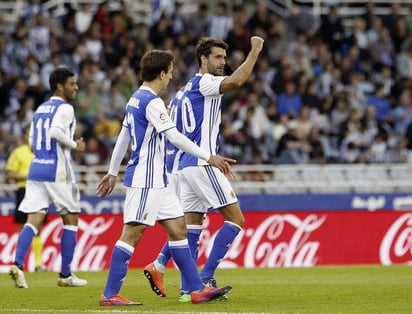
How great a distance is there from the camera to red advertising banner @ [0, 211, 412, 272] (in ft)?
63.1

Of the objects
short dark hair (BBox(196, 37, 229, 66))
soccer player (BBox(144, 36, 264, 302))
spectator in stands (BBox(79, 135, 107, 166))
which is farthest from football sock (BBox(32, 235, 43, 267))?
short dark hair (BBox(196, 37, 229, 66))

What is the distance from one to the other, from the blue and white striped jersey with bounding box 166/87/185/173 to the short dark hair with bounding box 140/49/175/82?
1048 mm

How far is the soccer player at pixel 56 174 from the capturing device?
13.9 metres

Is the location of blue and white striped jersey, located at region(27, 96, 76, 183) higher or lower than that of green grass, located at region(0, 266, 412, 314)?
higher

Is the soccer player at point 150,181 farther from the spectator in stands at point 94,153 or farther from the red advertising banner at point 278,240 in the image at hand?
the spectator in stands at point 94,153

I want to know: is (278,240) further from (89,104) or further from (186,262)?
(186,262)

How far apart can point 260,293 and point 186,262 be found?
185 cm

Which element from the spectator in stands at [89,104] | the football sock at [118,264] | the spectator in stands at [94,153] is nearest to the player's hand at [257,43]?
the football sock at [118,264]

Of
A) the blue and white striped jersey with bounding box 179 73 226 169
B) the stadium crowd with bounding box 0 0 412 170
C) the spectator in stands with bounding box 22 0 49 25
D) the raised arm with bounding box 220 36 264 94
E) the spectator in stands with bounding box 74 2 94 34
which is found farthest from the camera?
the spectator in stands with bounding box 74 2 94 34

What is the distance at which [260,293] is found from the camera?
40.9 feet

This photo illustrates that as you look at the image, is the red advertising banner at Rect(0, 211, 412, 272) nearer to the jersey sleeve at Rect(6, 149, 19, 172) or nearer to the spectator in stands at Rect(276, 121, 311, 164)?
the jersey sleeve at Rect(6, 149, 19, 172)

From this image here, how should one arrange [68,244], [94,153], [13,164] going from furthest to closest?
[94,153]
[13,164]
[68,244]

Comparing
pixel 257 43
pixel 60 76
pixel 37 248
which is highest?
pixel 257 43

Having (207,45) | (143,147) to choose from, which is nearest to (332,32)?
(207,45)
